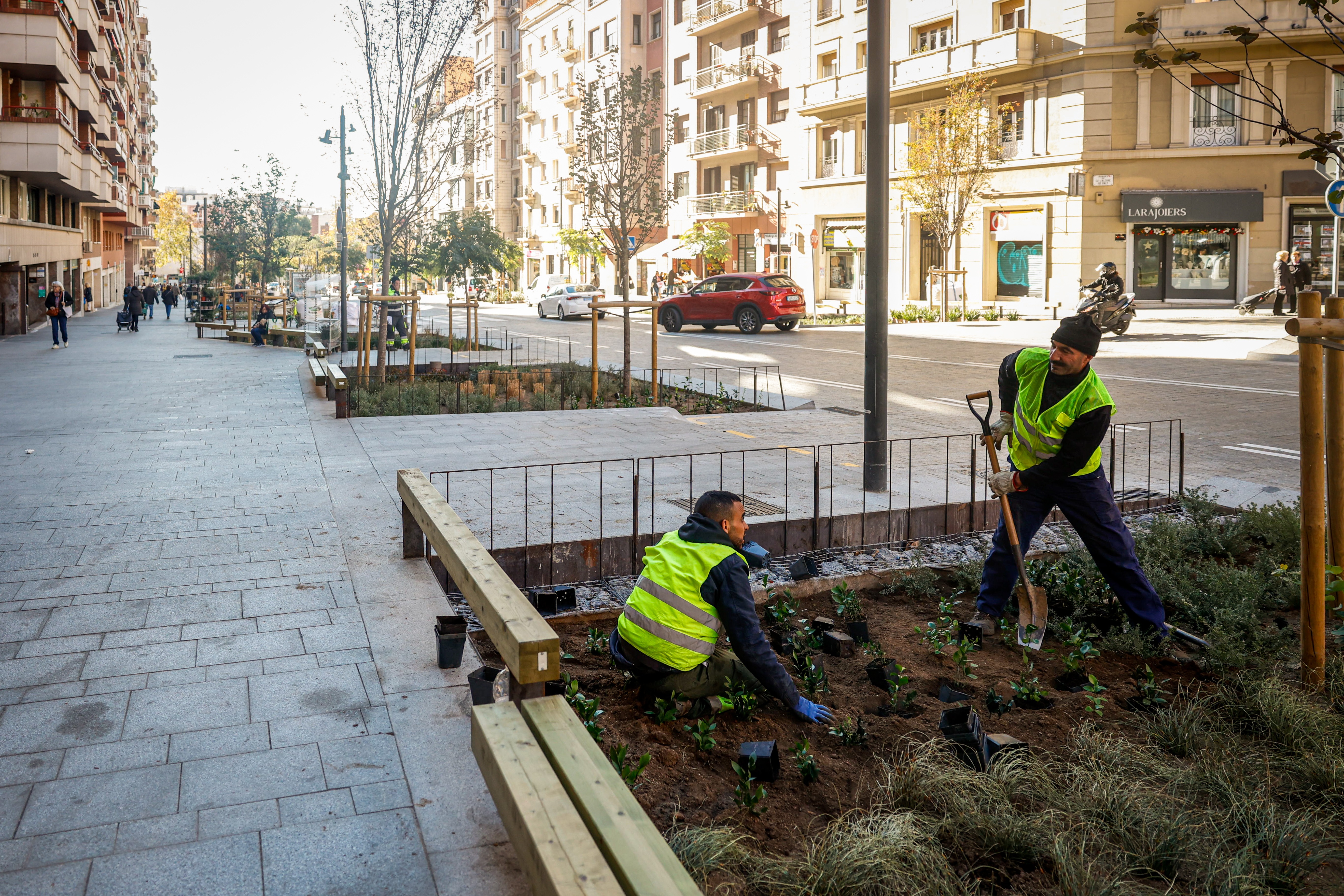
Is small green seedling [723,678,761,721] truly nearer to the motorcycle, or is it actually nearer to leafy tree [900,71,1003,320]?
the motorcycle

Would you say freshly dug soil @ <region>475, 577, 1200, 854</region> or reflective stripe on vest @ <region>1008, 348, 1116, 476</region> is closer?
freshly dug soil @ <region>475, 577, 1200, 854</region>

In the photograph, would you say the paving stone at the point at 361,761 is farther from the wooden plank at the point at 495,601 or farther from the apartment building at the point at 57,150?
the apartment building at the point at 57,150

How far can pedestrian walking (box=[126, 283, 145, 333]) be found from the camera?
3641cm

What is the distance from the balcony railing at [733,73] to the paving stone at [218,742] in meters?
47.2

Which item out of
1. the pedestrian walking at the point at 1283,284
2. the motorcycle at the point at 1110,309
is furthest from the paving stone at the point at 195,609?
the pedestrian walking at the point at 1283,284

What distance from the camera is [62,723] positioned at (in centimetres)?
422

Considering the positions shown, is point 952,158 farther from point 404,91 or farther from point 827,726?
point 827,726

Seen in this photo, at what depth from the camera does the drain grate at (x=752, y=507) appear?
8125mm

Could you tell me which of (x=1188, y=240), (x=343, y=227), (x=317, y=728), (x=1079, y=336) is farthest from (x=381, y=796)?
(x=1188, y=240)

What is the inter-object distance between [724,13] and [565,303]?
16.6 meters

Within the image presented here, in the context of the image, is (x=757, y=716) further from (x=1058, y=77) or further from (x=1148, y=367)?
(x=1058, y=77)

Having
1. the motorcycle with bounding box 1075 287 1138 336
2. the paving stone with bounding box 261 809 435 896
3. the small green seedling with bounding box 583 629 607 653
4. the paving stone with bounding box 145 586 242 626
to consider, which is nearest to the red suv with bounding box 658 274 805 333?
the motorcycle with bounding box 1075 287 1138 336

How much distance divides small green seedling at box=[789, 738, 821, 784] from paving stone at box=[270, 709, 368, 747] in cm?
148

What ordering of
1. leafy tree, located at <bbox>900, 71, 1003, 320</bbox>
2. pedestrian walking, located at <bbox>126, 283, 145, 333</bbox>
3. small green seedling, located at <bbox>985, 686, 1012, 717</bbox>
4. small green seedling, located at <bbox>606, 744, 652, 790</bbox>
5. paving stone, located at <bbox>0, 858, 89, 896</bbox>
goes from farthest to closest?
pedestrian walking, located at <bbox>126, 283, 145, 333</bbox>
leafy tree, located at <bbox>900, 71, 1003, 320</bbox>
small green seedling, located at <bbox>985, 686, 1012, 717</bbox>
small green seedling, located at <bbox>606, 744, 652, 790</bbox>
paving stone, located at <bbox>0, 858, 89, 896</bbox>
